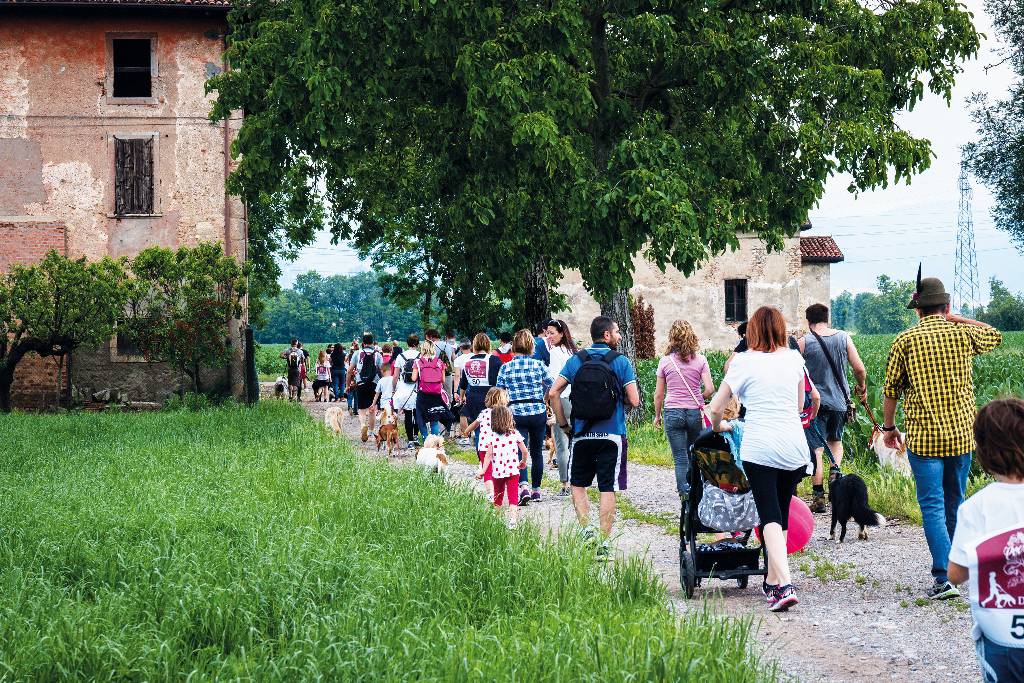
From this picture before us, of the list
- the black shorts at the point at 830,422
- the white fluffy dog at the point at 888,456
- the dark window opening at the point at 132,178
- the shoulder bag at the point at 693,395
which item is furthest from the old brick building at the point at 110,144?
the black shorts at the point at 830,422

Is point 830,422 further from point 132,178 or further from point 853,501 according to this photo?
point 132,178

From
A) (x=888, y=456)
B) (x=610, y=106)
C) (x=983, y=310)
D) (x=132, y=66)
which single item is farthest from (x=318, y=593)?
(x=983, y=310)

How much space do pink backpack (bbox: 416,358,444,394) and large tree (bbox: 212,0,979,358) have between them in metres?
3.27

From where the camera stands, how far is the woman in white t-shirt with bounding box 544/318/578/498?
42.8 ft

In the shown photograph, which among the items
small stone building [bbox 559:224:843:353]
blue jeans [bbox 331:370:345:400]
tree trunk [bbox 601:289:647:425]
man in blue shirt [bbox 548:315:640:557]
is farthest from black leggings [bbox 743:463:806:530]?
small stone building [bbox 559:224:843:353]

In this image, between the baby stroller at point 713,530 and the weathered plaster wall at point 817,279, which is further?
the weathered plaster wall at point 817,279

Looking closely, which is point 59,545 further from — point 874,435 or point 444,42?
→ point 444,42

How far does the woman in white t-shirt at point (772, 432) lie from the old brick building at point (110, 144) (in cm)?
2249

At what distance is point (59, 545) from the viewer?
7.59 meters

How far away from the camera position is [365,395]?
853 inches

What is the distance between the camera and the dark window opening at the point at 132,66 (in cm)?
2866

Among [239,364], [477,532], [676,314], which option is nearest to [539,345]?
[477,532]

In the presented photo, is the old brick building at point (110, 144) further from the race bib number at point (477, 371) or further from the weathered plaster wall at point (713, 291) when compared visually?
the weathered plaster wall at point (713, 291)

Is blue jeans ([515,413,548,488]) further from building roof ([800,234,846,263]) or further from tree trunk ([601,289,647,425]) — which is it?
building roof ([800,234,846,263])
